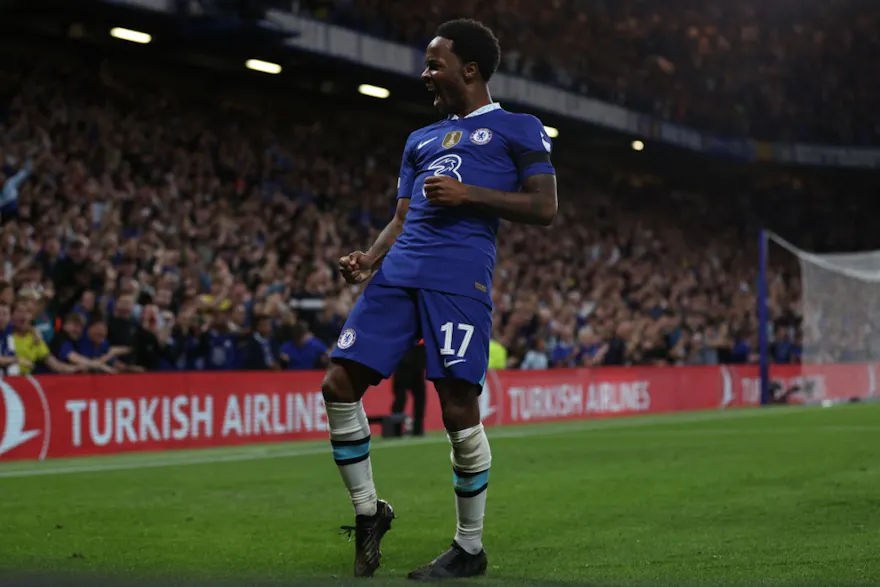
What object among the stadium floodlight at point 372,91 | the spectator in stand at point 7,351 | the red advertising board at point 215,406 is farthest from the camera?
the stadium floodlight at point 372,91

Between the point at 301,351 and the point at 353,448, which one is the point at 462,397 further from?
the point at 301,351

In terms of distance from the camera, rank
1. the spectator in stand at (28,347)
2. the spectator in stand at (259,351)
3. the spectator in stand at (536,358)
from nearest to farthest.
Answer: the spectator in stand at (28,347)
the spectator in stand at (259,351)
the spectator in stand at (536,358)

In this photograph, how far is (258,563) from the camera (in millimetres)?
5641

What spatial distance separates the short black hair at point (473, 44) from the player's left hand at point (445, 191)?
23.8 inches

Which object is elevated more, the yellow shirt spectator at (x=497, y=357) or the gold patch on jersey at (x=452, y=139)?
the gold patch on jersey at (x=452, y=139)

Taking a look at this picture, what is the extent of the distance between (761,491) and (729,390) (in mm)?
18384

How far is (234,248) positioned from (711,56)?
74.2 ft

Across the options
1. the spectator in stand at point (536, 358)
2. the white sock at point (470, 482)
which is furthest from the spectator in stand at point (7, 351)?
the spectator in stand at point (536, 358)

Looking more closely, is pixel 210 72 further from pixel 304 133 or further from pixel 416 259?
pixel 416 259

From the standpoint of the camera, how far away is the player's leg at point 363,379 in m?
5.19

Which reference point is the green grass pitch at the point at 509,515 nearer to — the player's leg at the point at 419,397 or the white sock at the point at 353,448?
the white sock at the point at 353,448

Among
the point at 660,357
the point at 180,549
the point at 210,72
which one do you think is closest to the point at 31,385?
the point at 180,549

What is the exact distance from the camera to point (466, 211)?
5348 millimetres

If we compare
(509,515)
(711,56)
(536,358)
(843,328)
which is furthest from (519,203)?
(711,56)
